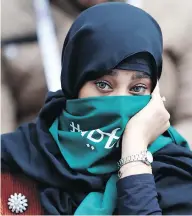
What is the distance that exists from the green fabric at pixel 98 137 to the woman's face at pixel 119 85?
0.7 inches

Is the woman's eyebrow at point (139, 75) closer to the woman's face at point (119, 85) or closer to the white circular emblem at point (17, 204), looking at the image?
the woman's face at point (119, 85)

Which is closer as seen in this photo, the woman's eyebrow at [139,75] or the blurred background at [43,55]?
the woman's eyebrow at [139,75]

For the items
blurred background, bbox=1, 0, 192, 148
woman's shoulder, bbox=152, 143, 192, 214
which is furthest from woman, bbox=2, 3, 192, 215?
blurred background, bbox=1, 0, 192, 148

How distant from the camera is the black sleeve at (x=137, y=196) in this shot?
1.17m

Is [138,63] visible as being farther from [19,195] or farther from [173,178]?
[19,195]

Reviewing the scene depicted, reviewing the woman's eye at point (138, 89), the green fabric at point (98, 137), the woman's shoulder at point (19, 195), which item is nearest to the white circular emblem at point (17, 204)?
the woman's shoulder at point (19, 195)

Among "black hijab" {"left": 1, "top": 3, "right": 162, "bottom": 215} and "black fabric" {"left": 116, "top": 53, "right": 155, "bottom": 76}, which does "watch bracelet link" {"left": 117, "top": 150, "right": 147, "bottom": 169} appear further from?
"black fabric" {"left": 116, "top": 53, "right": 155, "bottom": 76}

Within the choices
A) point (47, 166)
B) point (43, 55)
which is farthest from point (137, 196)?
point (43, 55)

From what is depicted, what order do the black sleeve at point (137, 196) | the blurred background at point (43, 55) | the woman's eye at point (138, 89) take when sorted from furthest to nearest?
the blurred background at point (43, 55), the woman's eye at point (138, 89), the black sleeve at point (137, 196)

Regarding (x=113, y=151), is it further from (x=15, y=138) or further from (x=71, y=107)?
(x=15, y=138)

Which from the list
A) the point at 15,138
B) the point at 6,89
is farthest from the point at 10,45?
the point at 15,138

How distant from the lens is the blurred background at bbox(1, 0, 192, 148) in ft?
6.38

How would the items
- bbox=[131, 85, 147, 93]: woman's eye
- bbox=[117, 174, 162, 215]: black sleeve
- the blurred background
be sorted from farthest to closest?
the blurred background → bbox=[131, 85, 147, 93]: woman's eye → bbox=[117, 174, 162, 215]: black sleeve

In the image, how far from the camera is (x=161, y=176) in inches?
50.4
